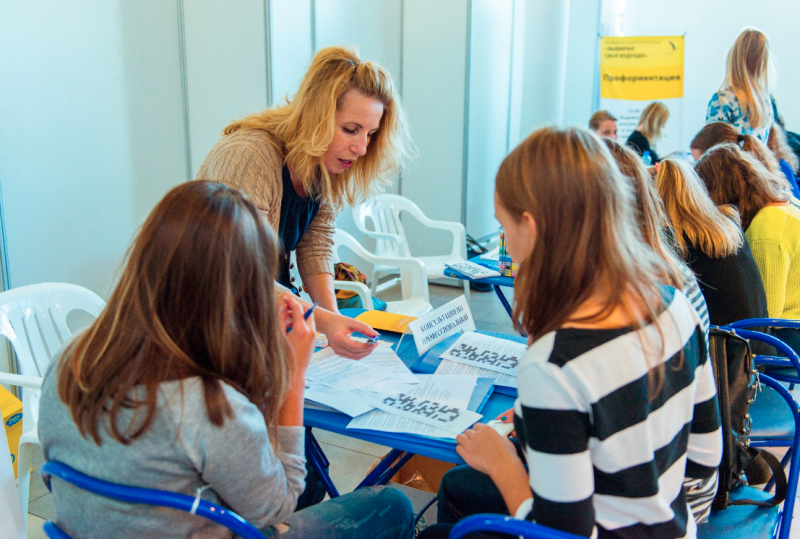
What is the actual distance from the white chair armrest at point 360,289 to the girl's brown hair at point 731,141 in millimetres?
1775

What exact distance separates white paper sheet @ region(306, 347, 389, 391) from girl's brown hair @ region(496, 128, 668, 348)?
547 millimetres

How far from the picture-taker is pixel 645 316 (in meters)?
0.97

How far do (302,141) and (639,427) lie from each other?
121 cm

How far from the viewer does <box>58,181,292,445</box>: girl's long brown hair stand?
0.92 meters

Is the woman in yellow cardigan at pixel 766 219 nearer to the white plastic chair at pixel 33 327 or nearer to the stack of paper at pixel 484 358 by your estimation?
the stack of paper at pixel 484 358

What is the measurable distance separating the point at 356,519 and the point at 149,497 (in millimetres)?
430

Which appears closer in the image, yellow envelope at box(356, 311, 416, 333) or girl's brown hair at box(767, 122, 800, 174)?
yellow envelope at box(356, 311, 416, 333)

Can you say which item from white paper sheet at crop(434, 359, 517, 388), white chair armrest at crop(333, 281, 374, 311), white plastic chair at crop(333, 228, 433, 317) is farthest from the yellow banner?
white paper sheet at crop(434, 359, 517, 388)

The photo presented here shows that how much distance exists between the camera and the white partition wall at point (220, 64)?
3172 millimetres

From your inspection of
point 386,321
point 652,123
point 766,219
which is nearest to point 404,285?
point 386,321

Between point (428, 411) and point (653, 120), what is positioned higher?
point (653, 120)

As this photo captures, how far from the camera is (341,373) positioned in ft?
4.84

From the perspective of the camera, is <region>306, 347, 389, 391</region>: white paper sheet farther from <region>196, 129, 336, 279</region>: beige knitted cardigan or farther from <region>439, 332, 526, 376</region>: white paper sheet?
<region>196, 129, 336, 279</region>: beige knitted cardigan

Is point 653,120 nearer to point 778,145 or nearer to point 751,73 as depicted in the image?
point 778,145
